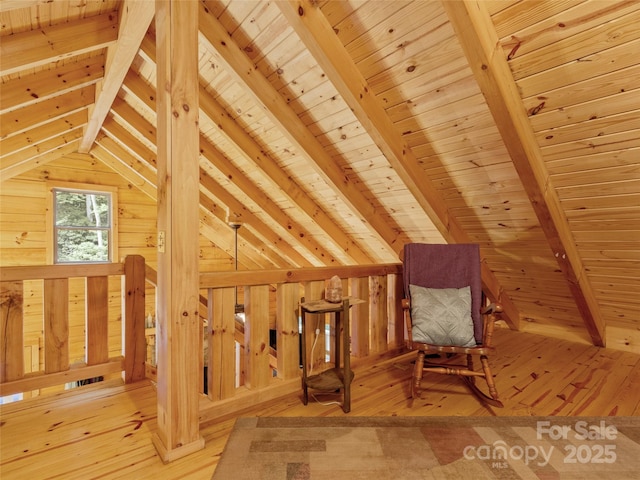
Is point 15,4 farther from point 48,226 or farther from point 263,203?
point 48,226

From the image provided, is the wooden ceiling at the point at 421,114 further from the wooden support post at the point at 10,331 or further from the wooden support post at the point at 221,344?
the wooden support post at the point at 221,344

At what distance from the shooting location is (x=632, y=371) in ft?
8.20

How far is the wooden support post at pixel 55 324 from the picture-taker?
1.99 m

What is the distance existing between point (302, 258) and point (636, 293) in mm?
3571

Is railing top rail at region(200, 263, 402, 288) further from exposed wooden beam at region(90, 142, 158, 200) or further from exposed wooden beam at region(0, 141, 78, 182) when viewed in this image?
exposed wooden beam at region(0, 141, 78, 182)

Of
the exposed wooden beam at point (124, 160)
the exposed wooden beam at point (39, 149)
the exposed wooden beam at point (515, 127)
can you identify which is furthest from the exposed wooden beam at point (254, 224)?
the exposed wooden beam at point (515, 127)

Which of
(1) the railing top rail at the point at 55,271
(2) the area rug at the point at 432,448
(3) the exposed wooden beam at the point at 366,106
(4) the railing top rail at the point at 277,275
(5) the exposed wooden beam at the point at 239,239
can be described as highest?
(3) the exposed wooden beam at the point at 366,106

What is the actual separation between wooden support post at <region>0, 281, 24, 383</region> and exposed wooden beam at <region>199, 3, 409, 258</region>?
1884mm

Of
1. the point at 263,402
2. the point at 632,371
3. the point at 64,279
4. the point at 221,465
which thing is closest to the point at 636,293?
the point at 632,371

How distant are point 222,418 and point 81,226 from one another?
4.20 metres

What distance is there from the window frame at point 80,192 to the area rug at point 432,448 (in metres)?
3.79

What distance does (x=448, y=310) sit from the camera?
2.19m

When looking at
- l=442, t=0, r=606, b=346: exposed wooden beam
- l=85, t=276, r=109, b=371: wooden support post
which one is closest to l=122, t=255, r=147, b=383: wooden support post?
l=85, t=276, r=109, b=371: wooden support post

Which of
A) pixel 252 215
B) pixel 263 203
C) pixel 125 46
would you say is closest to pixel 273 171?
pixel 263 203
